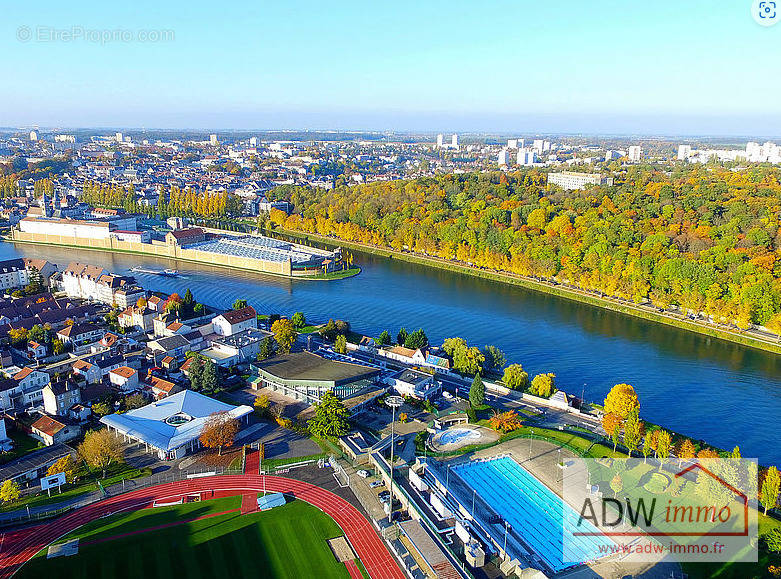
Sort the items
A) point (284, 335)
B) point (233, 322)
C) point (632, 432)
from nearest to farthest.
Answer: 1. point (632, 432)
2. point (284, 335)
3. point (233, 322)

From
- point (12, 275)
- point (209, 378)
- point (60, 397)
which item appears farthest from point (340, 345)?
point (12, 275)

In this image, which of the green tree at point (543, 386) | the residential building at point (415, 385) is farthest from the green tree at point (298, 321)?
the green tree at point (543, 386)

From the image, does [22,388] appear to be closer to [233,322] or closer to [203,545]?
[233,322]

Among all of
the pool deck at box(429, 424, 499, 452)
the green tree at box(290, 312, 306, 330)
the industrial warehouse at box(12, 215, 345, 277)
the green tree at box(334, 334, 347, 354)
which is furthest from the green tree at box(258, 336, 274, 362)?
the industrial warehouse at box(12, 215, 345, 277)

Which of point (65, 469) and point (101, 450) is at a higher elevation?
point (101, 450)

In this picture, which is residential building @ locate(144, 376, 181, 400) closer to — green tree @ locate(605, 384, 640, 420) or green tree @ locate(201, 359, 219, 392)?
green tree @ locate(201, 359, 219, 392)

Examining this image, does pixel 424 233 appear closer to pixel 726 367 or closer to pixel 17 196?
pixel 726 367

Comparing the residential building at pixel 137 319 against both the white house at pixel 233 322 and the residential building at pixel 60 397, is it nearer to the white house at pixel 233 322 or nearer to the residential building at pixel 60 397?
the white house at pixel 233 322
